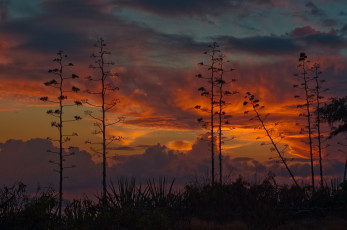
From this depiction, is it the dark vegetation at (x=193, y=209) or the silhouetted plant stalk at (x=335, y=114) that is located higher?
the silhouetted plant stalk at (x=335, y=114)

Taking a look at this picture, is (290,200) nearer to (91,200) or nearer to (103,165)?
(91,200)

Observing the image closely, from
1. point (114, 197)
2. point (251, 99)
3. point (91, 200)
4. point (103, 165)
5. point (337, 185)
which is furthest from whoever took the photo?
point (251, 99)

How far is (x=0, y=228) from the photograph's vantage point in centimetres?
1561

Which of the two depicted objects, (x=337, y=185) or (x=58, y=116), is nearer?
(x=337, y=185)

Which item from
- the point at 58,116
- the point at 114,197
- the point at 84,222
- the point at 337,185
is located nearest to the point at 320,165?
the point at 337,185

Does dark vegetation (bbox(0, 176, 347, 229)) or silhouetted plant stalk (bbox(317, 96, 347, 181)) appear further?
silhouetted plant stalk (bbox(317, 96, 347, 181))

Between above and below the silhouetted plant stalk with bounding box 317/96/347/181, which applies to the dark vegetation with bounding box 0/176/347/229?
below

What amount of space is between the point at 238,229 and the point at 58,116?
64.1 feet

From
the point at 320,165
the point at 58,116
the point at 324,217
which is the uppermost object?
the point at 58,116

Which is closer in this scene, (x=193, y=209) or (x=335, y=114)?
(x=193, y=209)

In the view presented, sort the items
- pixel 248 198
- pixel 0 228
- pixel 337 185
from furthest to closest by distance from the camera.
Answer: pixel 337 185 < pixel 248 198 < pixel 0 228

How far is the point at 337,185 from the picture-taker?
25.5 meters

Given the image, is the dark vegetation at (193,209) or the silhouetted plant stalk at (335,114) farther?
the silhouetted plant stalk at (335,114)

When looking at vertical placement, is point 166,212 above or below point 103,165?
below
